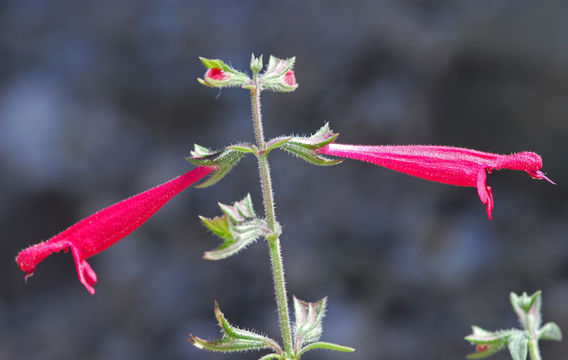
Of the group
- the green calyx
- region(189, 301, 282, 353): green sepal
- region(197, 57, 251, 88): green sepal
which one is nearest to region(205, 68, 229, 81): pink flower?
region(197, 57, 251, 88): green sepal

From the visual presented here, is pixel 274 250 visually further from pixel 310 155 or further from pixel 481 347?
pixel 481 347

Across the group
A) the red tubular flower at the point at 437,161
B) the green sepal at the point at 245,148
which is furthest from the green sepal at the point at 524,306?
the green sepal at the point at 245,148

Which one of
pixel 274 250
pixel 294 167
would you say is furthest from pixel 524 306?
pixel 294 167

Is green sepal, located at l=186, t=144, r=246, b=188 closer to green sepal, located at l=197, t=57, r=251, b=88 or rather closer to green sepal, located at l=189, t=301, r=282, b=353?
green sepal, located at l=197, t=57, r=251, b=88

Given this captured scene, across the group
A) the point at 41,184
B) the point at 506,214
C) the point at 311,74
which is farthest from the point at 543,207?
the point at 41,184

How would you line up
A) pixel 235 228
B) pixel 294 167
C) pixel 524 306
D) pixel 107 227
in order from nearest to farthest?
pixel 235 228 → pixel 524 306 → pixel 107 227 → pixel 294 167

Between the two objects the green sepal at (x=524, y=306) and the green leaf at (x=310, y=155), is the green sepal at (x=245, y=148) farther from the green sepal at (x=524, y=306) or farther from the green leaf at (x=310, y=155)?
the green sepal at (x=524, y=306)
